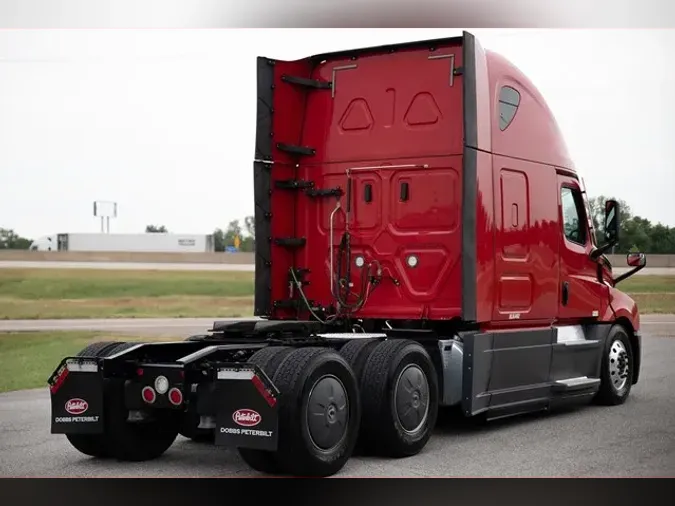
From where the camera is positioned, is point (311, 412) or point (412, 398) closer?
point (311, 412)

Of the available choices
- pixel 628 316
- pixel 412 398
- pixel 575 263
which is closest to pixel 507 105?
pixel 575 263

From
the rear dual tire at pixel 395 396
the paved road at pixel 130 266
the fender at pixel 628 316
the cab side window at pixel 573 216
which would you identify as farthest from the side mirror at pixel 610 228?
the paved road at pixel 130 266

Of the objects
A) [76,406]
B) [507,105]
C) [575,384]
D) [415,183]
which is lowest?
[575,384]

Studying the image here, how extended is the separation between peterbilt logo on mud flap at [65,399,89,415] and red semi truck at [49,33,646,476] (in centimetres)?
1

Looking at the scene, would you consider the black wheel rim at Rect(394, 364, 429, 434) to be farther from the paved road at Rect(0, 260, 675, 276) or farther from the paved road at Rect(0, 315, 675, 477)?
the paved road at Rect(0, 260, 675, 276)

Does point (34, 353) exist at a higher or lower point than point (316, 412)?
lower

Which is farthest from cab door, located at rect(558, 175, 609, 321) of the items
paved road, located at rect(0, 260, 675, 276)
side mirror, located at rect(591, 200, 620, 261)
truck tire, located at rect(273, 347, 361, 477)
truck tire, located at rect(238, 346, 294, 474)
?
paved road, located at rect(0, 260, 675, 276)

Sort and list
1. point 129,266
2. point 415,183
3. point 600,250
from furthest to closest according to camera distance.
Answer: point 129,266, point 600,250, point 415,183

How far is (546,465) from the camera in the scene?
311 inches

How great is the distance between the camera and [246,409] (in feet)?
22.8

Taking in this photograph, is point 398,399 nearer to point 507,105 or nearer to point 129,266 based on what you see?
point 507,105

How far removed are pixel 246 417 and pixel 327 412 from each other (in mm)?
670

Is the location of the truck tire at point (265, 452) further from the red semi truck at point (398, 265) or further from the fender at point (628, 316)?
the fender at point (628, 316)
